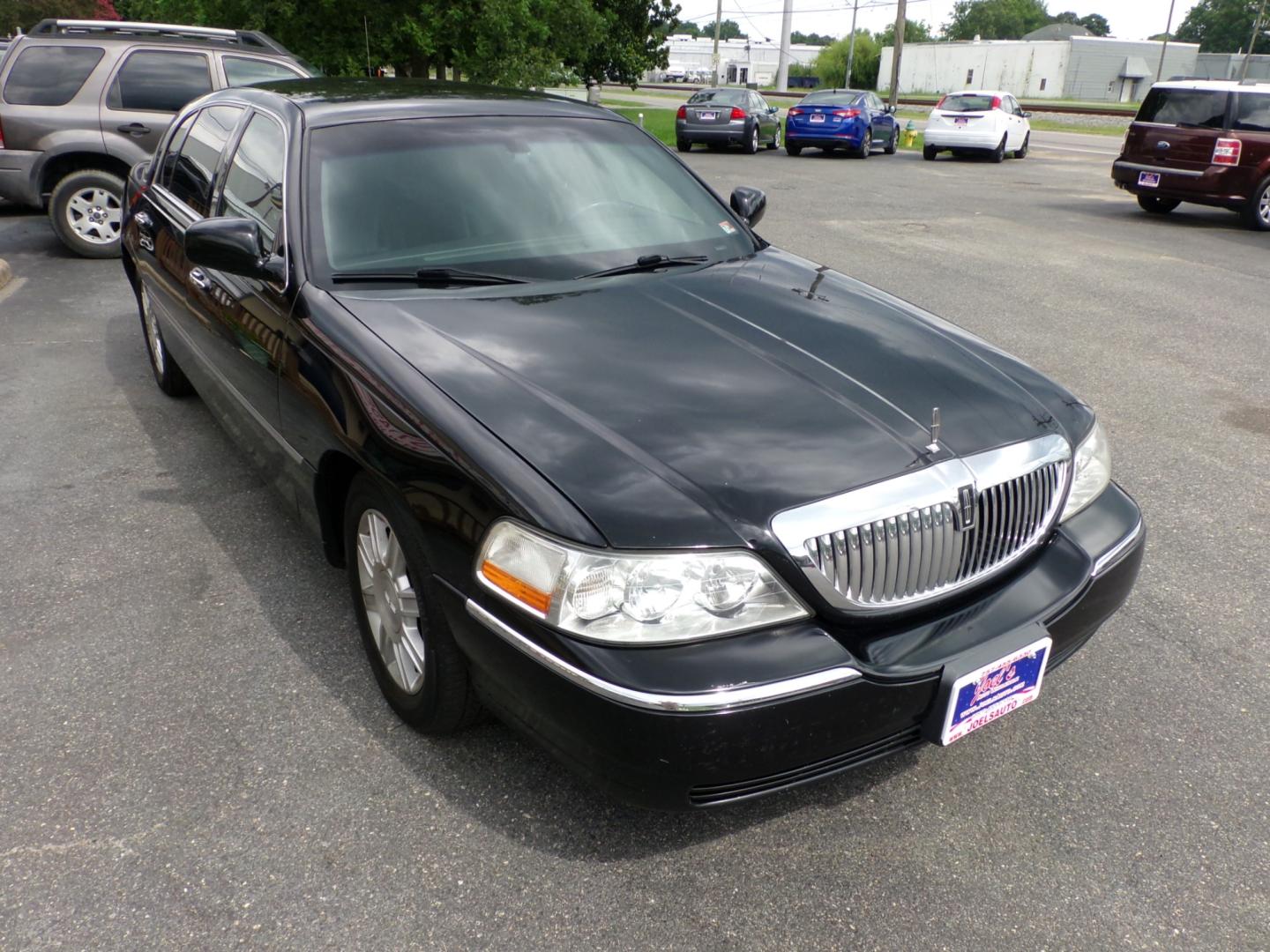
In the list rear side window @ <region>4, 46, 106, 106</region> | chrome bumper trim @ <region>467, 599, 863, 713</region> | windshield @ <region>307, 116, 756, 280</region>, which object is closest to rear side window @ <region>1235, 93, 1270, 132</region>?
windshield @ <region>307, 116, 756, 280</region>

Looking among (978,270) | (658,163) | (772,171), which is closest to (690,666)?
(658,163)

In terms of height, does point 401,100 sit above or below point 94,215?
above

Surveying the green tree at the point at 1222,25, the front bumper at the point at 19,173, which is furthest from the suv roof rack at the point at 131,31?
the green tree at the point at 1222,25

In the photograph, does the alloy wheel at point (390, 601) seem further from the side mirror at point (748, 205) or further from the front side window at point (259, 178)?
the side mirror at point (748, 205)

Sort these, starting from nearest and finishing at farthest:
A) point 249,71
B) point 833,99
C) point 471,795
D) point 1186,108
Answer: point 471,795 < point 249,71 < point 1186,108 < point 833,99

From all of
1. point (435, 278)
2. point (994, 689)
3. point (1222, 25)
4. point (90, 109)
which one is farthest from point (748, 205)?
point (1222, 25)

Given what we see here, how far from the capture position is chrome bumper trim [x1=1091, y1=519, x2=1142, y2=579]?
266cm

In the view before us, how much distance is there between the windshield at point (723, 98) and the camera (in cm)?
2289

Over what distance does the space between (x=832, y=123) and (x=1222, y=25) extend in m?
110

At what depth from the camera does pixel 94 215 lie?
31.7 ft

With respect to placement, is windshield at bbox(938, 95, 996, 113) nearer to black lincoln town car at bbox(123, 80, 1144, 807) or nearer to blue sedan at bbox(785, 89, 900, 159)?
blue sedan at bbox(785, 89, 900, 159)

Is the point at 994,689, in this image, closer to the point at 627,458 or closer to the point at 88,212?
→ the point at 627,458

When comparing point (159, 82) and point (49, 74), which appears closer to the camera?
point (49, 74)

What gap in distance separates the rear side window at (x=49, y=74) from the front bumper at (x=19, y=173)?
46 cm
